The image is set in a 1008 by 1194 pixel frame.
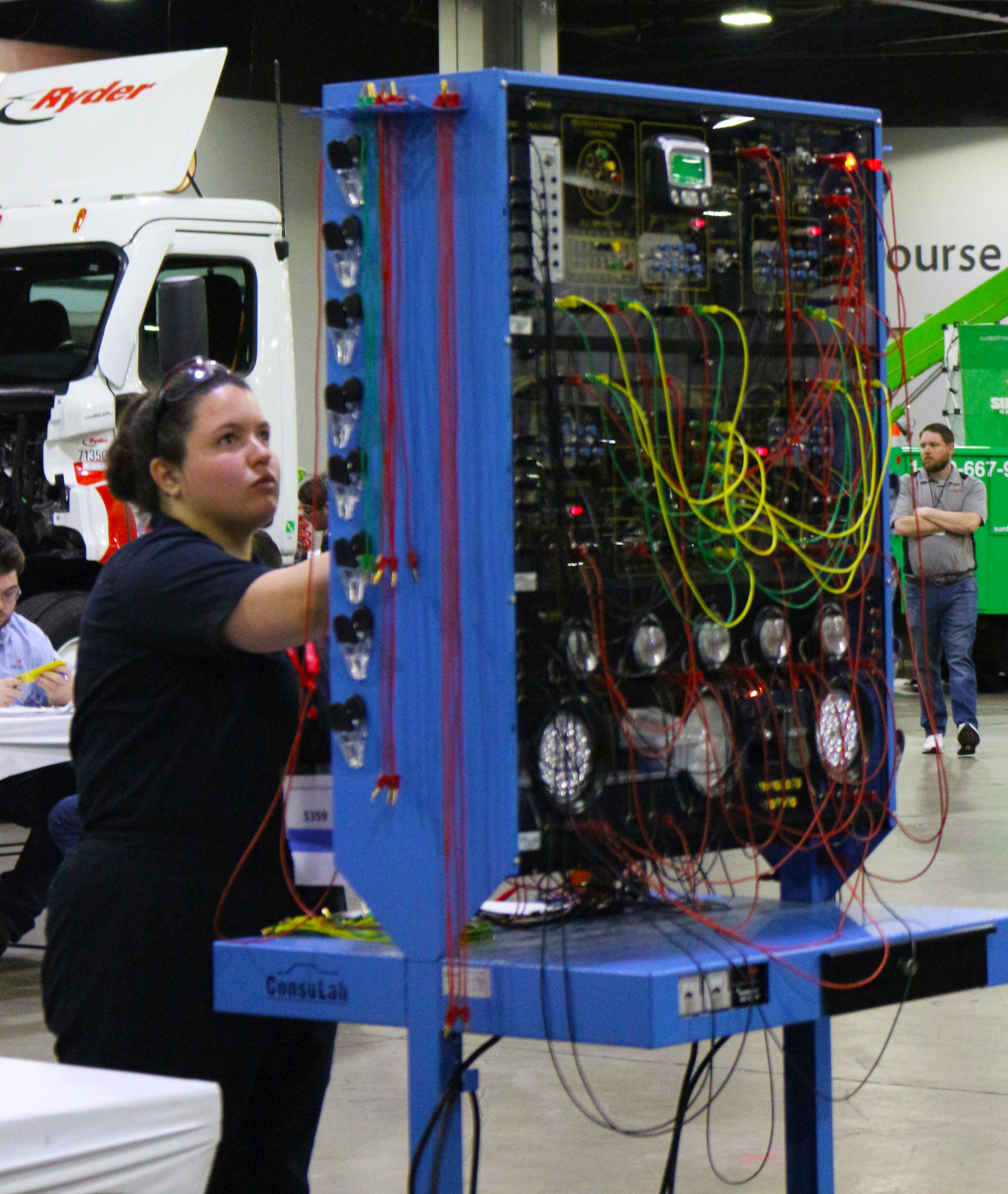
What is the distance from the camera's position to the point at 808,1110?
299 centimetres

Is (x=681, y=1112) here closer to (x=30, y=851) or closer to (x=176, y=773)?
(x=176, y=773)

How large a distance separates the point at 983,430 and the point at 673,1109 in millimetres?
11977

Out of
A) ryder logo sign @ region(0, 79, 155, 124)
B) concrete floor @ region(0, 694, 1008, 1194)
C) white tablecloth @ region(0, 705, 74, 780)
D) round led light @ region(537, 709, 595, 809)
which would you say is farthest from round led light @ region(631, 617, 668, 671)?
ryder logo sign @ region(0, 79, 155, 124)

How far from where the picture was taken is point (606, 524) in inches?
105

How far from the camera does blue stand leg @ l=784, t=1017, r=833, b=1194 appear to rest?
3.00m

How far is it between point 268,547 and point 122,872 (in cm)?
667

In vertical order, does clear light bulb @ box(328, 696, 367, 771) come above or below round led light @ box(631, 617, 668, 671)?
below

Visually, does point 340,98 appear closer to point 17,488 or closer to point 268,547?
point 268,547

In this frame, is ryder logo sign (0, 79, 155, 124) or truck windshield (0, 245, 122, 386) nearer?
truck windshield (0, 245, 122, 386)

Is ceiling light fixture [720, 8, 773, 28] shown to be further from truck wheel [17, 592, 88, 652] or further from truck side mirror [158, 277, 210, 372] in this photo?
truck side mirror [158, 277, 210, 372]

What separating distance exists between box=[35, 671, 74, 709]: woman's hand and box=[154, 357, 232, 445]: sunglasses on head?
3.57 metres

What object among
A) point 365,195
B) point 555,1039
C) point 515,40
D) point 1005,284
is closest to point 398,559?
point 365,195

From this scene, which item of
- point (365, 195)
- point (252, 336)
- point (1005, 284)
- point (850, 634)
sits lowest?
point (850, 634)

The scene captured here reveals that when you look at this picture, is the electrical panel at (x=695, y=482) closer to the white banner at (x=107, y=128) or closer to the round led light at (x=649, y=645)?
the round led light at (x=649, y=645)
